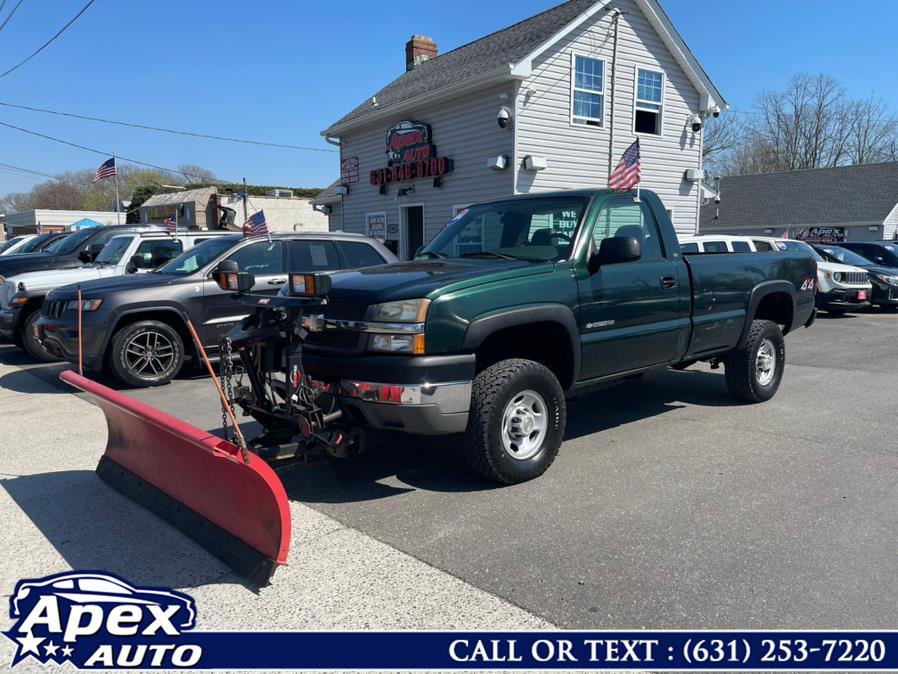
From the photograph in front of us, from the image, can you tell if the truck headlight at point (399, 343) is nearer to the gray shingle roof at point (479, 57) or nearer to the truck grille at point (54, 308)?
the truck grille at point (54, 308)

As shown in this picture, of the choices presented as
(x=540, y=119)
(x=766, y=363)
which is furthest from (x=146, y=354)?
(x=540, y=119)

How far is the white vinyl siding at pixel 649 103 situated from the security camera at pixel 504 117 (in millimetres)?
3859

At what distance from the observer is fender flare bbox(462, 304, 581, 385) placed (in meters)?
4.08

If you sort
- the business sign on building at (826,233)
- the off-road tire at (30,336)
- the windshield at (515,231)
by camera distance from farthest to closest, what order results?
the business sign on building at (826,233), the off-road tire at (30,336), the windshield at (515,231)

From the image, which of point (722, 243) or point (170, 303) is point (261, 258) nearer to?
point (170, 303)

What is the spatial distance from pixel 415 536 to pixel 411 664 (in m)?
1.12

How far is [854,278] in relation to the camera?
1448cm

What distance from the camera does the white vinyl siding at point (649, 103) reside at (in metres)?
15.9

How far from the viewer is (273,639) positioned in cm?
282

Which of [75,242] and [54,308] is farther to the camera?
[75,242]

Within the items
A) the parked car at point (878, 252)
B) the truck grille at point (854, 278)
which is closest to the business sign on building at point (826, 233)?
the parked car at point (878, 252)

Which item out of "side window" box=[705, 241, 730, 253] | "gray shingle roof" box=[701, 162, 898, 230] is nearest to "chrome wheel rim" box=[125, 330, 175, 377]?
"side window" box=[705, 241, 730, 253]

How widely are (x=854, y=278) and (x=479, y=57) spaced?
9897mm

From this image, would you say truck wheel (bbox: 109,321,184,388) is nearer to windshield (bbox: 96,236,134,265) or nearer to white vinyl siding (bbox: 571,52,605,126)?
windshield (bbox: 96,236,134,265)
